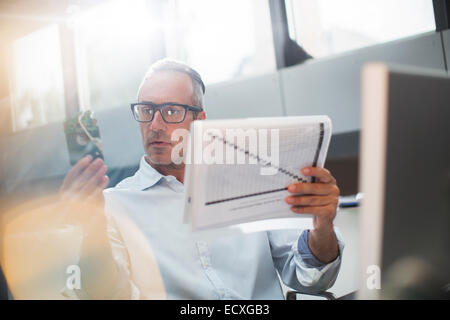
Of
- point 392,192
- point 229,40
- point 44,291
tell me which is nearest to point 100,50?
point 229,40

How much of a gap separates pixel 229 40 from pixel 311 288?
1062mm

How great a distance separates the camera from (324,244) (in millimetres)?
798

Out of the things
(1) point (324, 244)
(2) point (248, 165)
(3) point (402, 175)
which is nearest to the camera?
(3) point (402, 175)

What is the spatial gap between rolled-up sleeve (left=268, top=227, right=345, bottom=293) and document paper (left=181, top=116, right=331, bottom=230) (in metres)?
0.21

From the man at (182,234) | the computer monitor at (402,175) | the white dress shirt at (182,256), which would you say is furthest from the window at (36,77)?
the computer monitor at (402,175)

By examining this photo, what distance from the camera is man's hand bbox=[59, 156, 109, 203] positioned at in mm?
676

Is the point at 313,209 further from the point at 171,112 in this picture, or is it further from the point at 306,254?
the point at 171,112

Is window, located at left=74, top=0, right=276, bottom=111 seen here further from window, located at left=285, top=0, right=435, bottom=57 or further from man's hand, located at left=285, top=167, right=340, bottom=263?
man's hand, located at left=285, top=167, right=340, bottom=263

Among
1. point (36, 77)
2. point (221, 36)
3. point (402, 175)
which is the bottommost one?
point (402, 175)

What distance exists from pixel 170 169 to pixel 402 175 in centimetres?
70

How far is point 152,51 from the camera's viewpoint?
1.26 meters

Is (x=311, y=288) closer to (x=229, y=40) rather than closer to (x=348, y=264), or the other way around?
(x=348, y=264)

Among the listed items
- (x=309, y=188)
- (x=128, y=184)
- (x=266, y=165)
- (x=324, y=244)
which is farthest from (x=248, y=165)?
(x=128, y=184)
